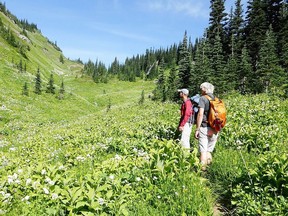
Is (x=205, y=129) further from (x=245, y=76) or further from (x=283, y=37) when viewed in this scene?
(x=283, y=37)

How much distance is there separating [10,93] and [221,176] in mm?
51202

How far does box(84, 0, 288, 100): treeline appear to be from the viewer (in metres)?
38.5

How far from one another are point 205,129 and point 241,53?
167 ft

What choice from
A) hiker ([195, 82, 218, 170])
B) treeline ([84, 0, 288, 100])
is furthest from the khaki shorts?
treeline ([84, 0, 288, 100])

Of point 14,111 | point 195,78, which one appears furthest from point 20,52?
point 195,78

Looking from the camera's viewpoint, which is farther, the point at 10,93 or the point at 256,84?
the point at 10,93

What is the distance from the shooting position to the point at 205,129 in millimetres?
7332

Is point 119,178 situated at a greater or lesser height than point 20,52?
lesser

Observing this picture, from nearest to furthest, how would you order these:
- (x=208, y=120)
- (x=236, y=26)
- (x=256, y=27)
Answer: (x=208, y=120)
(x=256, y=27)
(x=236, y=26)

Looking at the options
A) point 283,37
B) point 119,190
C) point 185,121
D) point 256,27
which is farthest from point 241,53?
point 119,190

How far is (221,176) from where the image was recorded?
19.4 ft

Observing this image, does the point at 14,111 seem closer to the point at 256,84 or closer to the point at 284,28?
the point at 256,84

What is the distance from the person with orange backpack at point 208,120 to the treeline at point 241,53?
2900cm

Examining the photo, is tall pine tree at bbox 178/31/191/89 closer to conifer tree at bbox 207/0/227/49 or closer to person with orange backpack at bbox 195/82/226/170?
conifer tree at bbox 207/0/227/49
